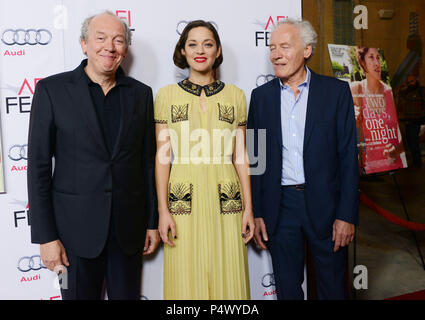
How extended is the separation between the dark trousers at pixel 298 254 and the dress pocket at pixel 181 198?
50cm

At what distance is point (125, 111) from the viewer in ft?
6.07

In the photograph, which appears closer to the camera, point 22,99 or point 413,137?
point 22,99

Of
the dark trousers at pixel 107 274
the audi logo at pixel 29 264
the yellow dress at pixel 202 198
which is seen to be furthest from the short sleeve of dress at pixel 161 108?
the audi logo at pixel 29 264

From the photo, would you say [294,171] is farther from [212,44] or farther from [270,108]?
[212,44]

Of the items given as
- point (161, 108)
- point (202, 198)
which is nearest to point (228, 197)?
point (202, 198)

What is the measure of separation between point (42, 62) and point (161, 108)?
29.1 inches

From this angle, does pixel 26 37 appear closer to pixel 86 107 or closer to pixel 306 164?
pixel 86 107

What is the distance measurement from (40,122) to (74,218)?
0.46 metres

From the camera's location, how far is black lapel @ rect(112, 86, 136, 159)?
1808 millimetres

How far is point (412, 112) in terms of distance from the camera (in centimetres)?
336

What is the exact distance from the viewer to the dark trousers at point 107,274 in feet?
5.88

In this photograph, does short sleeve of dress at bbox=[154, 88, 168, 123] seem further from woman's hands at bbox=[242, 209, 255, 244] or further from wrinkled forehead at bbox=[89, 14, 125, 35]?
woman's hands at bbox=[242, 209, 255, 244]

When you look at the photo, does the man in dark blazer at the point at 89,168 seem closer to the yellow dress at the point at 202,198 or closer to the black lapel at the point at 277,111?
the yellow dress at the point at 202,198

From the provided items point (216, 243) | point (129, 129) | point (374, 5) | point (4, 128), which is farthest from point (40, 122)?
point (374, 5)
